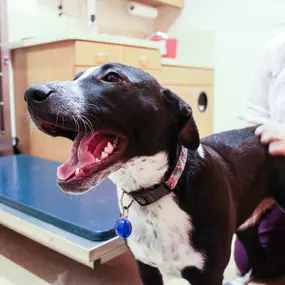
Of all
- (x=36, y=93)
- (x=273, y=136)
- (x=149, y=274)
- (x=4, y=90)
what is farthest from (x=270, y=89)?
(x=4, y=90)

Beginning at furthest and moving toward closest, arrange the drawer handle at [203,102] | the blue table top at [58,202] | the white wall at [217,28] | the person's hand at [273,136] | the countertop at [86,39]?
1. the drawer handle at [203,102]
2. the white wall at [217,28]
3. the countertop at [86,39]
4. the blue table top at [58,202]
5. the person's hand at [273,136]

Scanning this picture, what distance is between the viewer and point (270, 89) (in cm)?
143

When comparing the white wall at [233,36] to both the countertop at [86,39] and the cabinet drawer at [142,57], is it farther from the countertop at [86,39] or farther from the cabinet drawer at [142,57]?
the cabinet drawer at [142,57]

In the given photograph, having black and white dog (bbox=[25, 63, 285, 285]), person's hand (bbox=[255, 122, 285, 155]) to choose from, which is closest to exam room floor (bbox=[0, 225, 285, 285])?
black and white dog (bbox=[25, 63, 285, 285])

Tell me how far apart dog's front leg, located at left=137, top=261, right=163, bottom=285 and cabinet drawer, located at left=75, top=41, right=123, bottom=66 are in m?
1.38

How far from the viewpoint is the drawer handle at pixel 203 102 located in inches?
127

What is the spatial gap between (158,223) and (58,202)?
Result: 0.67 meters

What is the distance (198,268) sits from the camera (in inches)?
34.4

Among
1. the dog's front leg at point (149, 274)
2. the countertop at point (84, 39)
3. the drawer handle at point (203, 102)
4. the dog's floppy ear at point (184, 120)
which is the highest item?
the countertop at point (84, 39)

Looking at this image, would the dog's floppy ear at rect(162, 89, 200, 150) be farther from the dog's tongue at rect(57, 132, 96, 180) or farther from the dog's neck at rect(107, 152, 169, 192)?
the dog's tongue at rect(57, 132, 96, 180)

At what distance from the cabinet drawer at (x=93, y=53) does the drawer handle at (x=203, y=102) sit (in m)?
1.13

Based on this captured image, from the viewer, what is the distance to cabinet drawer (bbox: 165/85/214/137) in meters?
3.04

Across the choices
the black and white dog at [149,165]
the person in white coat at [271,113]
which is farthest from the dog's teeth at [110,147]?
the person in white coat at [271,113]

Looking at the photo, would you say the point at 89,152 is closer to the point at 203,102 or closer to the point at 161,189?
the point at 161,189
